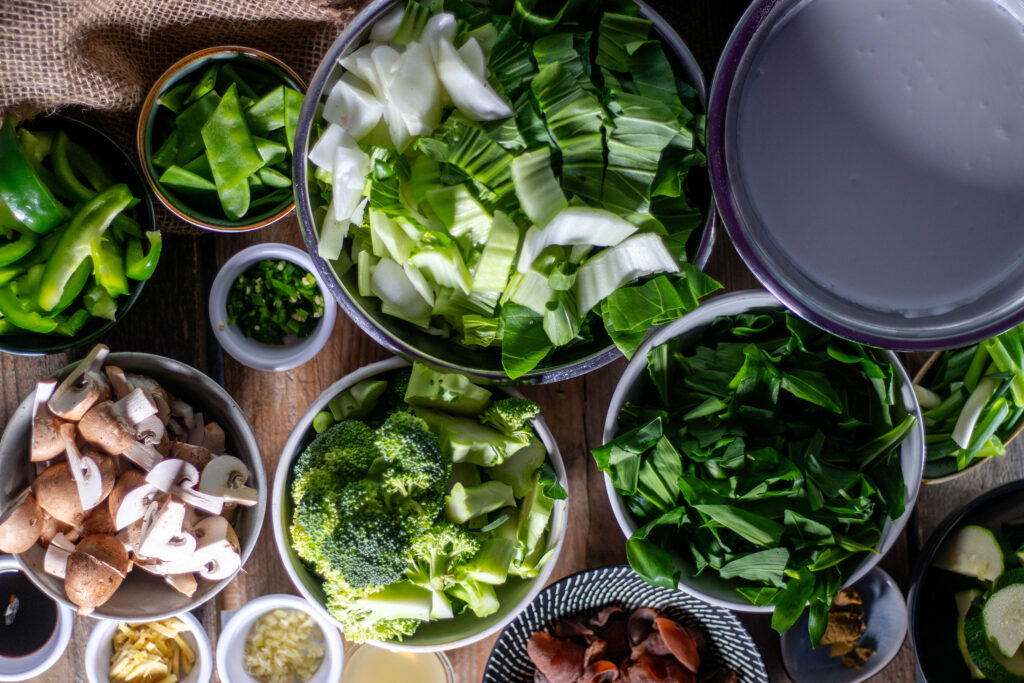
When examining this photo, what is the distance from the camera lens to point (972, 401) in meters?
1.58

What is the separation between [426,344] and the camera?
1.45 meters

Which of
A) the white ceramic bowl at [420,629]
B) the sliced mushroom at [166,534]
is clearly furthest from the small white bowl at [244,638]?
the sliced mushroom at [166,534]

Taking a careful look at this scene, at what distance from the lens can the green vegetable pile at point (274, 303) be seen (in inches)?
67.7

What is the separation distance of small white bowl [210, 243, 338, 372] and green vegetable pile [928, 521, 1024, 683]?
4.36 ft

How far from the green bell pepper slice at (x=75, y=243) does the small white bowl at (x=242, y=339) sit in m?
0.26

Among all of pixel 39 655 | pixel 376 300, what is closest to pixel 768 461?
pixel 376 300

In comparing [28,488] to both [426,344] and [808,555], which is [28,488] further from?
[808,555]

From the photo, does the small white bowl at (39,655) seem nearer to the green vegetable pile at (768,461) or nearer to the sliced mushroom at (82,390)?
the sliced mushroom at (82,390)

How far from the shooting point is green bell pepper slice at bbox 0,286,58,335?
1.50 meters

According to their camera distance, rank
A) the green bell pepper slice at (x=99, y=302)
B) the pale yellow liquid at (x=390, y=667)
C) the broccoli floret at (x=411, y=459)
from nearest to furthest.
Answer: the broccoli floret at (x=411, y=459), the green bell pepper slice at (x=99, y=302), the pale yellow liquid at (x=390, y=667)

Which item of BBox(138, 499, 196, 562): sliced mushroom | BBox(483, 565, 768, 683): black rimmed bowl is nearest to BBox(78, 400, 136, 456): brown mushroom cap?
BBox(138, 499, 196, 562): sliced mushroom

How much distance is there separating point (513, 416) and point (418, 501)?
0.23 metres

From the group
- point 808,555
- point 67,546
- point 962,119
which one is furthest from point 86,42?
point 808,555

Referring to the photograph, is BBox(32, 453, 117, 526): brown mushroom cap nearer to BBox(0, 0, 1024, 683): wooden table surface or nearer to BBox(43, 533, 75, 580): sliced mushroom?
BBox(43, 533, 75, 580): sliced mushroom
